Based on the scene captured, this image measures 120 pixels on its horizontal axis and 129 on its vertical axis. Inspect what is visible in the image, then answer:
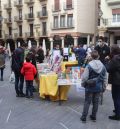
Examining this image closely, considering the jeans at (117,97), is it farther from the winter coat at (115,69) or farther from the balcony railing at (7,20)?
the balcony railing at (7,20)

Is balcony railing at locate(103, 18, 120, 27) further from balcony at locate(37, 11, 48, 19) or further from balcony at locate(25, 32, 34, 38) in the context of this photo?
balcony at locate(25, 32, 34, 38)

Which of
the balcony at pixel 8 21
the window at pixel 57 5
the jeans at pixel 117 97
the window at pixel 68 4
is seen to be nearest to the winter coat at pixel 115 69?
the jeans at pixel 117 97

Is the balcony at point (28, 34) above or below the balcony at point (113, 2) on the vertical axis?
below

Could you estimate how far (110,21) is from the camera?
41.9 m

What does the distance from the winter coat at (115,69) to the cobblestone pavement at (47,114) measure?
0.90 metres

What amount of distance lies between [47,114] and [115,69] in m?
2.04

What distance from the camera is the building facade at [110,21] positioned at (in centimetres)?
4122

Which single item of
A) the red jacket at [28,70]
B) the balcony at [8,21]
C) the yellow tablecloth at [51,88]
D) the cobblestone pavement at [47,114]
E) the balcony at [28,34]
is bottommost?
the cobblestone pavement at [47,114]

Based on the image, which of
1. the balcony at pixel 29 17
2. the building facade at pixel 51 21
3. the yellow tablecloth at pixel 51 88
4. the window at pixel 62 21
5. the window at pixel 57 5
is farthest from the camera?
the balcony at pixel 29 17

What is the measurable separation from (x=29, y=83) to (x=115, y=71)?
381 centimetres

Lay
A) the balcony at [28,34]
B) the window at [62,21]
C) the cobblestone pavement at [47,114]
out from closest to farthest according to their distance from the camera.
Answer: the cobblestone pavement at [47,114]
the window at [62,21]
the balcony at [28,34]

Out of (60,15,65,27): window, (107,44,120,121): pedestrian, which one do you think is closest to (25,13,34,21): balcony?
(60,15,65,27): window

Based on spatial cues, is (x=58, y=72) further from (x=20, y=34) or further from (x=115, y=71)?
(x=20, y=34)

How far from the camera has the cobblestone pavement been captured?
804 cm
